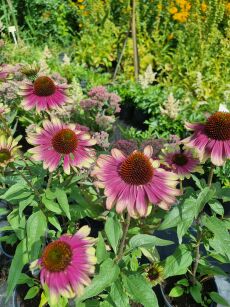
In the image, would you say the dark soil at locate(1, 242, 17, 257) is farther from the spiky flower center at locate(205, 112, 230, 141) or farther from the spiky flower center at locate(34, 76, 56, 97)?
the spiky flower center at locate(205, 112, 230, 141)

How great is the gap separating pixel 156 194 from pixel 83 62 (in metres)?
3.85

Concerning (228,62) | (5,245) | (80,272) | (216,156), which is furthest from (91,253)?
(228,62)

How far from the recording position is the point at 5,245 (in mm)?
2201

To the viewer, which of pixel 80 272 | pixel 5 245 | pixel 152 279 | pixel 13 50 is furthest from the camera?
pixel 13 50

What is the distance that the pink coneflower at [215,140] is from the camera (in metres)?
1.31

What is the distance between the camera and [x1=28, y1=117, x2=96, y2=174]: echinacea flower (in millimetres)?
1396

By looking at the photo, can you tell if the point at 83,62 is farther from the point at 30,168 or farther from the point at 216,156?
the point at 216,156

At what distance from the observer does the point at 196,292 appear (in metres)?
1.78

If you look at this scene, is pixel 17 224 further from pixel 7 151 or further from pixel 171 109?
pixel 171 109

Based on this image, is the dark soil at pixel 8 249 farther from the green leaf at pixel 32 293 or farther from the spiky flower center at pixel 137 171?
the spiky flower center at pixel 137 171

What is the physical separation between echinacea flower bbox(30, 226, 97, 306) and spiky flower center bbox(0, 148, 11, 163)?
41 cm

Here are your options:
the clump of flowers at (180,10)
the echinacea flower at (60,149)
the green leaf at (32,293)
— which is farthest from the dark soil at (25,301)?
the clump of flowers at (180,10)

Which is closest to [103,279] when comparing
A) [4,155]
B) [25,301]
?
[4,155]

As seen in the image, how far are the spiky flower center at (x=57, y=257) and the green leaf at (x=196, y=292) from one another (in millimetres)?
883
